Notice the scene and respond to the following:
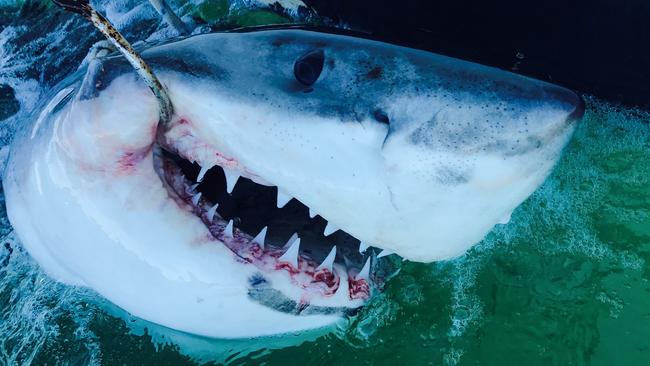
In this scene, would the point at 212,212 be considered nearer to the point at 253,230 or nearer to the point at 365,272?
the point at 253,230

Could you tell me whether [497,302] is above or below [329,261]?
below

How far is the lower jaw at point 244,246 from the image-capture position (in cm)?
107

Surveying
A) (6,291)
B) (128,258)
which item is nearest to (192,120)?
(128,258)

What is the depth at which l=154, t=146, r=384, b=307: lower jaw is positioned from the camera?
3.50 feet

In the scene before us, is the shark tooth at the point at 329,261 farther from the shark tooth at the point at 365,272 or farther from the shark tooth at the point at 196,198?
the shark tooth at the point at 196,198

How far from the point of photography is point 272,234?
3.87 feet

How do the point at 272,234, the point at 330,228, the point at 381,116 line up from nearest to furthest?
the point at 381,116 → the point at 330,228 → the point at 272,234

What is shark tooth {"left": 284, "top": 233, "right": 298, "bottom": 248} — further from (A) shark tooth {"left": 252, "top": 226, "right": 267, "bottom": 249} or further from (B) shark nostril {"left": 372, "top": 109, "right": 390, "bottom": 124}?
(B) shark nostril {"left": 372, "top": 109, "right": 390, "bottom": 124}

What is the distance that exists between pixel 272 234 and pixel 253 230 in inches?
1.5

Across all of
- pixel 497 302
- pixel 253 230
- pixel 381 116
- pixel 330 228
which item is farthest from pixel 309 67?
pixel 497 302

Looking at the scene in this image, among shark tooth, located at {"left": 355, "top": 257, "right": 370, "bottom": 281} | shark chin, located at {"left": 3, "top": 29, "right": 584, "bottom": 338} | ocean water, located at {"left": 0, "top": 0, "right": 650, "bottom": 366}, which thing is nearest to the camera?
shark chin, located at {"left": 3, "top": 29, "right": 584, "bottom": 338}

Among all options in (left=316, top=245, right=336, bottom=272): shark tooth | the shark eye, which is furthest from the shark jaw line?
the shark eye

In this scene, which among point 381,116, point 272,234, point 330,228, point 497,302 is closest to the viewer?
point 381,116

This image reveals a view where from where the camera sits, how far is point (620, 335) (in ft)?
5.07
